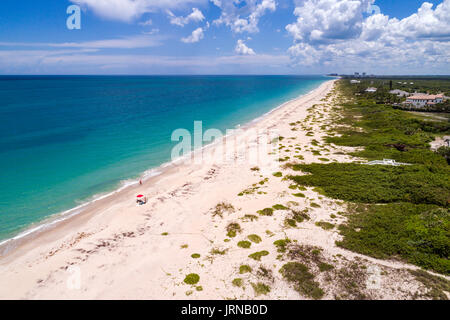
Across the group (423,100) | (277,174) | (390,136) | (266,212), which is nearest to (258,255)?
(266,212)

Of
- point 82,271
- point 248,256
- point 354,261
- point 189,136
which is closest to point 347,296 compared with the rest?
point 354,261

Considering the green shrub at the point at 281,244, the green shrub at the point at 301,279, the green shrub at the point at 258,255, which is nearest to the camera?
the green shrub at the point at 301,279

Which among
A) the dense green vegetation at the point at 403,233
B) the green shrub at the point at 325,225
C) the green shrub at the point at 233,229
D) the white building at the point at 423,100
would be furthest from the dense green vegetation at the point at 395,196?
the white building at the point at 423,100

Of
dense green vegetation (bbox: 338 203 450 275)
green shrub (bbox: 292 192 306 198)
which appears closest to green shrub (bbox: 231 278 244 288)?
dense green vegetation (bbox: 338 203 450 275)

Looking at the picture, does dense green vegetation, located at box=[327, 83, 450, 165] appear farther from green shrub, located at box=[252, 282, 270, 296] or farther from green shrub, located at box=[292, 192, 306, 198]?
green shrub, located at box=[252, 282, 270, 296]

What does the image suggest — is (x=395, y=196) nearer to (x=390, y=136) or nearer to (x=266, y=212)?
(x=266, y=212)

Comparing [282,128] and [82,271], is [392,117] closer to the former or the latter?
[282,128]

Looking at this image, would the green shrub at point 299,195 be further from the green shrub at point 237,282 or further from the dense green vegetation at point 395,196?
the green shrub at point 237,282
